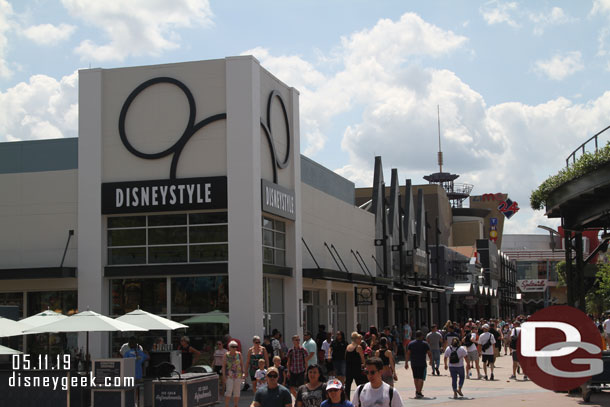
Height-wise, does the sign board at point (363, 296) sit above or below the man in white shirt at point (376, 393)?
above

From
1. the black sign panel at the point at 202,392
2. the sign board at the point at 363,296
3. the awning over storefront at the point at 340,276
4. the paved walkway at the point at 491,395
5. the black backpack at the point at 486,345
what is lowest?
the paved walkway at the point at 491,395

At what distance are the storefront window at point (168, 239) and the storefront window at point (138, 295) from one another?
69 centimetres

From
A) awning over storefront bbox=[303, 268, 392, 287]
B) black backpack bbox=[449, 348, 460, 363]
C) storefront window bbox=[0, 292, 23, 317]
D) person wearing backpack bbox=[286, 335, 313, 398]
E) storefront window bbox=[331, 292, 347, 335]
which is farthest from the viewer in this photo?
storefront window bbox=[331, 292, 347, 335]

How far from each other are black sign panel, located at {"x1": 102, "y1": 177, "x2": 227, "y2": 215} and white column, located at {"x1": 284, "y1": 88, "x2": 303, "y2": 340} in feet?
16.2

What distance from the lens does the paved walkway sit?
63.9ft

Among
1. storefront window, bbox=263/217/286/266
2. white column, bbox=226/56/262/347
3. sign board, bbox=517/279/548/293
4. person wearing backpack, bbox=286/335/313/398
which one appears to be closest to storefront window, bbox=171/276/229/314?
white column, bbox=226/56/262/347

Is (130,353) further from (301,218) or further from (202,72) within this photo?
(301,218)

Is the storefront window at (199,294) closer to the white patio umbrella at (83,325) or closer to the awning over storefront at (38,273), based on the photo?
the awning over storefront at (38,273)

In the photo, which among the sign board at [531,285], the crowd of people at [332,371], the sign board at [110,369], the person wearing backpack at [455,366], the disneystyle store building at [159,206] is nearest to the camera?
the crowd of people at [332,371]

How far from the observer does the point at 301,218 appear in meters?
33.2

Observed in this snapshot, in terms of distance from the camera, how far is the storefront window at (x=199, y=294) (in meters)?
27.6

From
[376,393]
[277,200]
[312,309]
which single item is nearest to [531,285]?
[312,309]

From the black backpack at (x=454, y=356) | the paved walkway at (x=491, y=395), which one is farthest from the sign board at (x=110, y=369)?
the black backpack at (x=454, y=356)

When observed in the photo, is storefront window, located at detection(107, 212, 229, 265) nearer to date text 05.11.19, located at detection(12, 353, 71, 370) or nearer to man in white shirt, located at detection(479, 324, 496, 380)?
date text 05.11.19, located at detection(12, 353, 71, 370)
